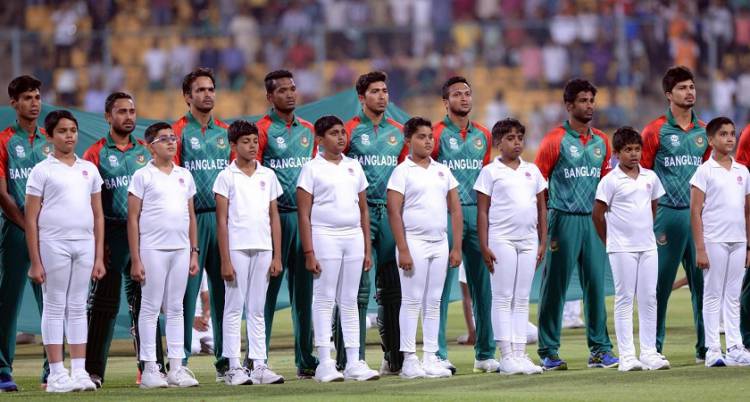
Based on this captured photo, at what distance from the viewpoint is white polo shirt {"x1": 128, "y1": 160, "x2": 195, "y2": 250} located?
9.80 meters

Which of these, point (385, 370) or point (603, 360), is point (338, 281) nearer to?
point (385, 370)

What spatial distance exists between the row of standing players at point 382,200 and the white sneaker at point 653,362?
37 cm

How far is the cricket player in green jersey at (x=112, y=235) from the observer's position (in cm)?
1010

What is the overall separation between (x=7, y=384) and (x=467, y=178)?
3577mm

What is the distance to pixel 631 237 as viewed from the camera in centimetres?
1034

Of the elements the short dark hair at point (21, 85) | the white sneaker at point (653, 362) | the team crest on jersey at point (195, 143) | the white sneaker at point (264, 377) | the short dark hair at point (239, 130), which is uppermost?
the short dark hair at point (21, 85)

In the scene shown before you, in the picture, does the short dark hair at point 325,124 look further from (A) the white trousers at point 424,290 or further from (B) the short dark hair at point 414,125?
(A) the white trousers at point 424,290

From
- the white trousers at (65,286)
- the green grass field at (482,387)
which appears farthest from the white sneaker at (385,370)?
the white trousers at (65,286)

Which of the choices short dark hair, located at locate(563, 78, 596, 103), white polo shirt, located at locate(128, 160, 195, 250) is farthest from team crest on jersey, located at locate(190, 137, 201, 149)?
short dark hair, located at locate(563, 78, 596, 103)

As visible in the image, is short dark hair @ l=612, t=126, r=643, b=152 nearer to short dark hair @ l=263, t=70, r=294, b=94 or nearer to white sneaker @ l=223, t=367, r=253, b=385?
short dark hair @ l=263, t=70, r=294, b=94

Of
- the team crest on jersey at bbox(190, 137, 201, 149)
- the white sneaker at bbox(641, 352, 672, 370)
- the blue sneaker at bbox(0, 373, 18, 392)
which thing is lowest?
the blue sneaker at bbox(0, 373, 18, 392)

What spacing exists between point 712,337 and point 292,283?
3.01m

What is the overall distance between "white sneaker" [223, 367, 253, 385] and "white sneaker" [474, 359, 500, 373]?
5.69 feet

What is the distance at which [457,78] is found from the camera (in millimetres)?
10789
